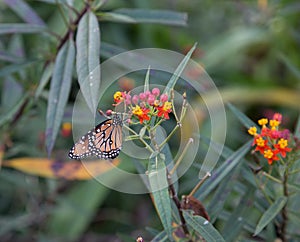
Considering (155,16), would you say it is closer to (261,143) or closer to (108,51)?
(108,51)

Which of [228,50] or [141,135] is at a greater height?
[141,135]

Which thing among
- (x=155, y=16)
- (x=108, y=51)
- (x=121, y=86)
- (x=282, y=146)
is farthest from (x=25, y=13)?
(x=282, y=146)

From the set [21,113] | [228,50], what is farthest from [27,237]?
[228,50]

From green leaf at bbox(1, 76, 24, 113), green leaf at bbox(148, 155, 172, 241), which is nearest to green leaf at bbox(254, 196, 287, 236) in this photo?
green leaf at bbox(148, 155, 172, 241)

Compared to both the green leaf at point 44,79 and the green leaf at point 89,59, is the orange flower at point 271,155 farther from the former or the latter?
the green leaf at point 44,79

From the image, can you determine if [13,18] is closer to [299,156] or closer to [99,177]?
[99,177]
